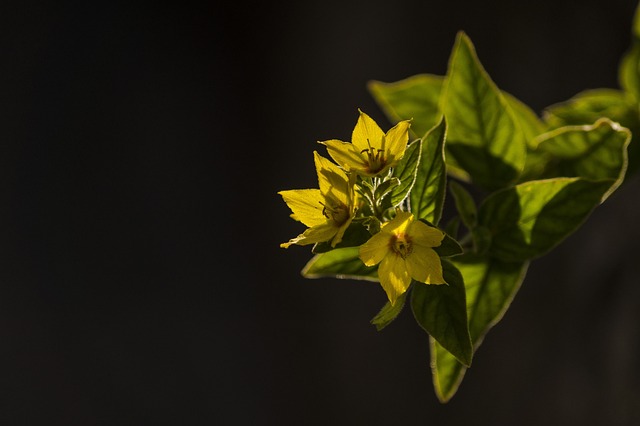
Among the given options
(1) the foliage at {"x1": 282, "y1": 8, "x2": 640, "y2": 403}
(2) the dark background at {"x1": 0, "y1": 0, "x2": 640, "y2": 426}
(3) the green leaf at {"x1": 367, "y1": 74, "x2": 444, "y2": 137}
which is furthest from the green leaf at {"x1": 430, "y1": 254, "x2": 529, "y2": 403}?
(2) the dark background at {"x1": 0, "y1": 0, "x2": 640, "y2": 426}

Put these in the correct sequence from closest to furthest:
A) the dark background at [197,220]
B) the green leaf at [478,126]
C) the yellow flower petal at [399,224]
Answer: the yellow flower petal at [399,224] → the green leaf at [478,126] → the dark background at [197,220]

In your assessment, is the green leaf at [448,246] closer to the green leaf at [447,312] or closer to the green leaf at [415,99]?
the green leaf at [447,312]

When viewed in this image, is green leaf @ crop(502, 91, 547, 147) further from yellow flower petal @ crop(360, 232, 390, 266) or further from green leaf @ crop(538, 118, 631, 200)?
yellow flower petal @ crop(360, 232, 390, 266)

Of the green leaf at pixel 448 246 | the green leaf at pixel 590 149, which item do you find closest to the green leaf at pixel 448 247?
the green leaf at pixel 448 246

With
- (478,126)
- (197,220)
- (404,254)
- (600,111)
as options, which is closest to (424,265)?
(404,254)

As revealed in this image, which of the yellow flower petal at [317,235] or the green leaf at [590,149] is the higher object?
the yellow flower petal at [317,235]

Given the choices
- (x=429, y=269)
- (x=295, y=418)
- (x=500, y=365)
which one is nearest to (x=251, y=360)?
(x=295, y=418)

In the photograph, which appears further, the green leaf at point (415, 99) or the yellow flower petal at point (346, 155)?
the green leaf at point (415, 99)
